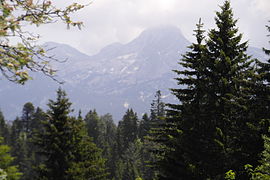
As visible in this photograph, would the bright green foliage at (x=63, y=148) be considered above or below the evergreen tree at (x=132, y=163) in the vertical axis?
above

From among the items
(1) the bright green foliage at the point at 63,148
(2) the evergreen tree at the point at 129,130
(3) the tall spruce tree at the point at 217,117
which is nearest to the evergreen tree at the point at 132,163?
(2) the evergreen tree at the point at 129,130

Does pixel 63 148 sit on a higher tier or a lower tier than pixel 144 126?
lower

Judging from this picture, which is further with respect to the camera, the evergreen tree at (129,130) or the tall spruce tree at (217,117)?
the evergreen tree at (129,130)

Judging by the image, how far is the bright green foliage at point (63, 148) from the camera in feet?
60.1

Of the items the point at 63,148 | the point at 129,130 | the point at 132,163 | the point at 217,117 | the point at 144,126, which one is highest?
the point at 144,126

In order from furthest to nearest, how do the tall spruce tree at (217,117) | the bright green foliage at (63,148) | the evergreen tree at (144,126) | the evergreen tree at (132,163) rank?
the evergreen tree at (144,126)
the evergreen tree at (132,163)
the bright green foliage at (63,148)
the tall spruce tree at (217,117)

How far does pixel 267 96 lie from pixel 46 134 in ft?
47.2

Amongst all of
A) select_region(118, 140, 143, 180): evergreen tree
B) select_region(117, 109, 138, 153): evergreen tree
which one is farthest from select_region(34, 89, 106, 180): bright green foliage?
select_region(117, 109, 138, 153): evergreen tree

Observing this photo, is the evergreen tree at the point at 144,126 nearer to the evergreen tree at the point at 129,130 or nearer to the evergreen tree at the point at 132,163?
the evergreen tree at the point at 129,130

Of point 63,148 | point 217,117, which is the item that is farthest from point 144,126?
point 217,117

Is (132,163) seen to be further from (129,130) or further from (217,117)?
(217,117)

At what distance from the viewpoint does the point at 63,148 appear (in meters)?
18.8

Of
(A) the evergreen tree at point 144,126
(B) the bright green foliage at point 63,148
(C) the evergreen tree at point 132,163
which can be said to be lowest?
(C) the evergreen tree at point 132,163

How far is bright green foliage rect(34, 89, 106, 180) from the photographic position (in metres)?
18.3
